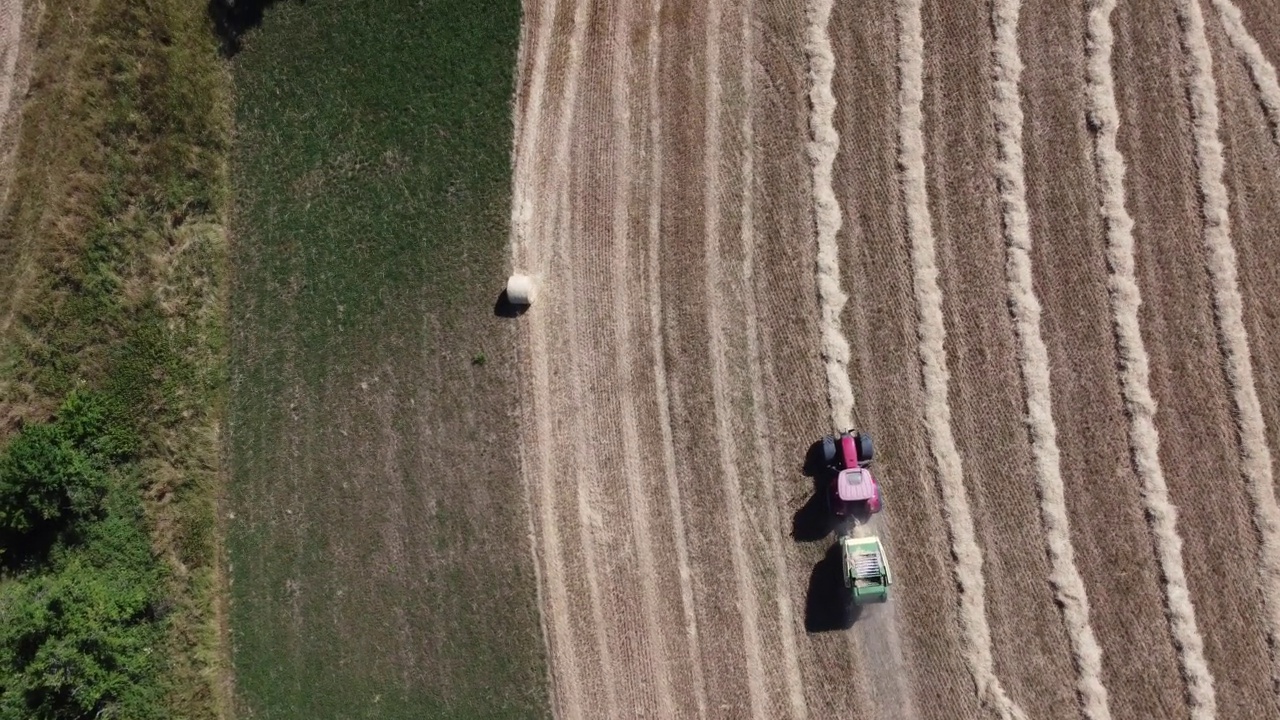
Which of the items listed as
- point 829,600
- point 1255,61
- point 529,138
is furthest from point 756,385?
point 1255,61

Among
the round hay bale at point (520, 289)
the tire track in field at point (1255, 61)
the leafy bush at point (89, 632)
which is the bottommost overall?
the leafy bush at point (89, 632)

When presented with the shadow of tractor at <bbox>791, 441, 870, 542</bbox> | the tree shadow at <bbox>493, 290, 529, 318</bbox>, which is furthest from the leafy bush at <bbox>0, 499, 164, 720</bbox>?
the shadow of tractor at <bbox>791, 441, 870, 542</bbox>

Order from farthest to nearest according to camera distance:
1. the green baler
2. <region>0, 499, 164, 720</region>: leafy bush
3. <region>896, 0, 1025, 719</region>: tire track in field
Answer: <region>896, 0, 1025, 719</region>: tire track in field < the green baler < <region>0, 499, 164, 720</region>: leafy bush

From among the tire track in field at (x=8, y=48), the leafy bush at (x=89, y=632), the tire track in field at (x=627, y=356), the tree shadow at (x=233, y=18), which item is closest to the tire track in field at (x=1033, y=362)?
the tire track in field at (x=627, y=356)

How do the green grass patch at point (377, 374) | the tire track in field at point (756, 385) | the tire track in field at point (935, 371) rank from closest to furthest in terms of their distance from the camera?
1. the tire track in field at point (935, 371)
2. the tire track in field at point (756, 385)
3. the green grass patch at point (377, 374)

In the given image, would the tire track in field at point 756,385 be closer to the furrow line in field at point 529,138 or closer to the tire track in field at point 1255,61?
the furrow line in field at point 529,138

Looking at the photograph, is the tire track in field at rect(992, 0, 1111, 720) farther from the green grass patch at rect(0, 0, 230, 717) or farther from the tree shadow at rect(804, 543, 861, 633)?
the green grass patch at rect(0, 0, 230, 717)
